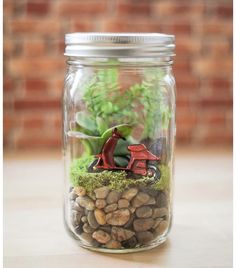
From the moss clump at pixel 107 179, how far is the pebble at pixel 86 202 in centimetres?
1

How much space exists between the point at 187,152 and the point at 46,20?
0.54 m

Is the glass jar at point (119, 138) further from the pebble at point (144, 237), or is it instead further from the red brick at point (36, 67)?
the red brick at point (36, 67)

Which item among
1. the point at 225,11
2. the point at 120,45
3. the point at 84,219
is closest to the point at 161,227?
the point at 84,219

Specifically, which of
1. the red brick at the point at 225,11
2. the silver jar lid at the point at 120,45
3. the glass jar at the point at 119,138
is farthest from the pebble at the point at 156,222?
the red brick at the point at 225,11

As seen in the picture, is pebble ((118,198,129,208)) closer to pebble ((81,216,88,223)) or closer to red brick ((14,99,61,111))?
pebble ((81,216,88,223))

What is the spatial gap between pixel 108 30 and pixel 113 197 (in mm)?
860

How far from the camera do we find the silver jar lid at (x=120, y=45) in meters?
0.83

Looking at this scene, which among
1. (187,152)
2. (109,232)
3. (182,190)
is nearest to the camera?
(109,232)

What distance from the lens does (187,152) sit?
1579 millimetres

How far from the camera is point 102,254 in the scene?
866mm

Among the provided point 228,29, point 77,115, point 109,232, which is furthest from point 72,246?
point 228,29

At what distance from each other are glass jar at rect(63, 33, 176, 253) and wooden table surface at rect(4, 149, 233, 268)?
0.03m

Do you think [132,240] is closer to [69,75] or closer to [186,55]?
[69,75]

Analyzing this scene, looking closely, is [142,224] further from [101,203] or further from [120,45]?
[120,45]
